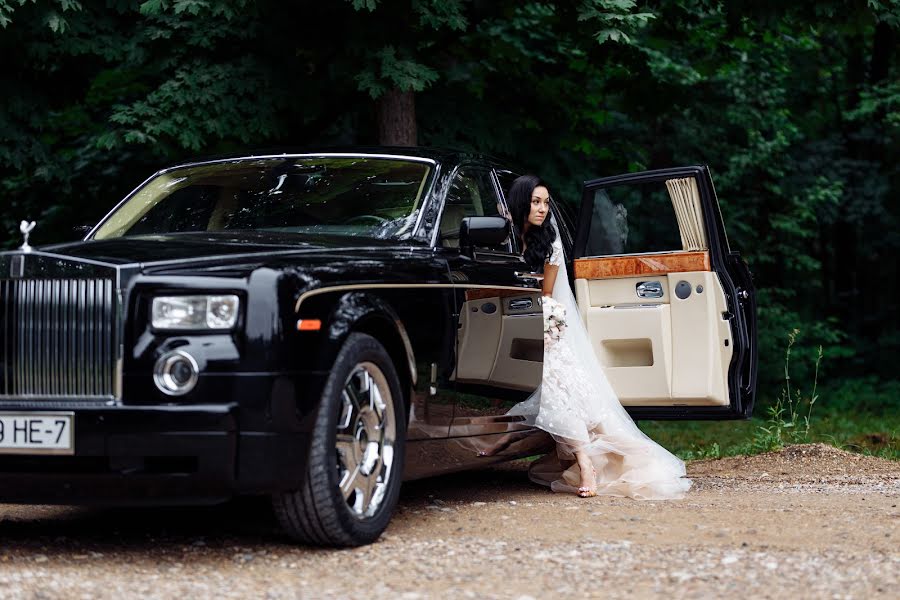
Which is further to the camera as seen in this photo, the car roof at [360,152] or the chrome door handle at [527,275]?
the chrome door handle at [527,275]

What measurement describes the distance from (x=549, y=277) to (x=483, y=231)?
111cm

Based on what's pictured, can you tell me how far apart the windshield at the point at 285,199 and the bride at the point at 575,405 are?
0.93 m

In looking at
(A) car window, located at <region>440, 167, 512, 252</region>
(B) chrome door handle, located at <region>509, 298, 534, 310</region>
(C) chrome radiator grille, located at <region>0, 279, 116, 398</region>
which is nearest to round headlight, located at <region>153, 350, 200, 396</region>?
(C) chrome radiator grille, located at <region>0, 279, 116, 398</region>

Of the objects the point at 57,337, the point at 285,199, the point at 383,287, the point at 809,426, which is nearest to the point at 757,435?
the point at 809,426

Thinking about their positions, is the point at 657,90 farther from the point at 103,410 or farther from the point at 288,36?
the point at 103,410

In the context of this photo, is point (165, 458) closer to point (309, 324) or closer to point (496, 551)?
point (309, 324)

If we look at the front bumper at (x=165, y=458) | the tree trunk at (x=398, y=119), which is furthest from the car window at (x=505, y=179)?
the tree trunk at (x=398, y=119)

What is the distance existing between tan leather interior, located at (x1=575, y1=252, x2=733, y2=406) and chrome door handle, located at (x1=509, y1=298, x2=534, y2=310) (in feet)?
1.93

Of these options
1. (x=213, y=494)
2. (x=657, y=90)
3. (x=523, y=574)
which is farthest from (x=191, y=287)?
(x=657, y=90)

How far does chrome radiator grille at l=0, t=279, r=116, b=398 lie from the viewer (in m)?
4.72

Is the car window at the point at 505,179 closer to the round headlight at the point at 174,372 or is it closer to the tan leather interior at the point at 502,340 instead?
the tan leather interior at the point at 502,340

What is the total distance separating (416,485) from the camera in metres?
7.48

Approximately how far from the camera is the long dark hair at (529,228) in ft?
23.0

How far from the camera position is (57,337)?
4.82 metres
